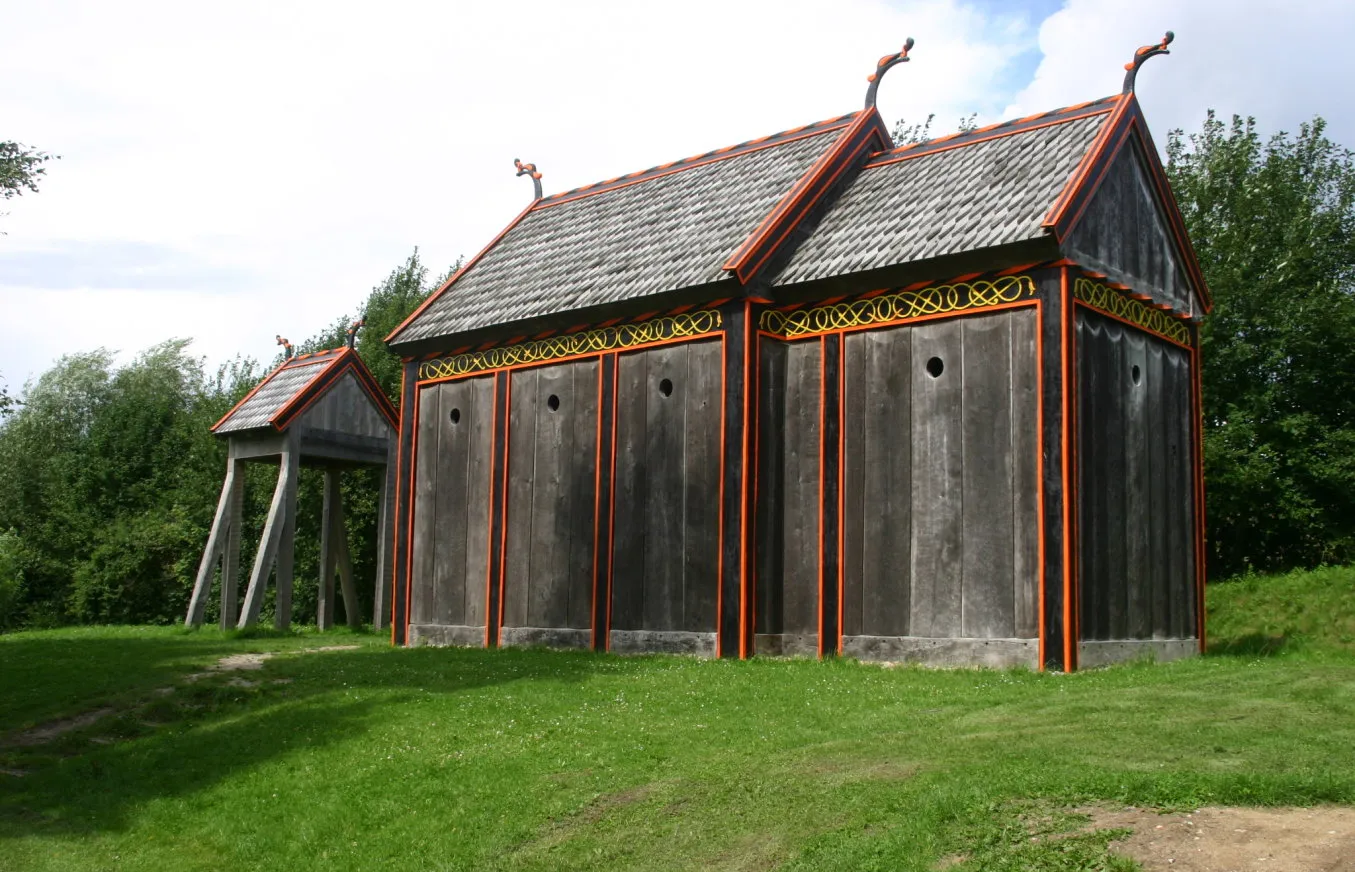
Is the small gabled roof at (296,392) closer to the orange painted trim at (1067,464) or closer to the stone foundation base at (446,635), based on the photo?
the stone foundation base at (446,635)

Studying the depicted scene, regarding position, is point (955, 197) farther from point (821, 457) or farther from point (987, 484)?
point (987, 484)

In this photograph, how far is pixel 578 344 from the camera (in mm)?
18688

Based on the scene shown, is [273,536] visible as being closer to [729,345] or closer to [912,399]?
[729,345]

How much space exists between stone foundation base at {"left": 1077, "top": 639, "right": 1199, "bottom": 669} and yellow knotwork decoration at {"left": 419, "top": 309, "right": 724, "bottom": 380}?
6.25m

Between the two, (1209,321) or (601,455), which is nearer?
(601,455)

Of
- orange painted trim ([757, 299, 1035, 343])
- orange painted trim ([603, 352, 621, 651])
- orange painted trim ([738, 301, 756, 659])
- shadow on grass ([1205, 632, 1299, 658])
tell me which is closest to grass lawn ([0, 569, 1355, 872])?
orange painted trim ([738, 301, 756, 659])

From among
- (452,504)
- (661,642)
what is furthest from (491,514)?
(661,642)

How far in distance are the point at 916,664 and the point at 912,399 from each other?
3187 mm

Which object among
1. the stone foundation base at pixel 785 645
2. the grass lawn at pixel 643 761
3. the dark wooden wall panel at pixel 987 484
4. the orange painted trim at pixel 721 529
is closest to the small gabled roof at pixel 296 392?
the grass lawn at pixel 643 761

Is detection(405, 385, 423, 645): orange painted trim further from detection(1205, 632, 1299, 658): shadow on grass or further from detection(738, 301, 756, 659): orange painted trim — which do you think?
detection(1205, 632, 1299, 658): shadow on grass

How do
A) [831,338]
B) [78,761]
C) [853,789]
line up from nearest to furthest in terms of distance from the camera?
[853,789]
[78,761]
[831,338]

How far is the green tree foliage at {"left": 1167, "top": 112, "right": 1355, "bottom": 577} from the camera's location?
26000 millimetres

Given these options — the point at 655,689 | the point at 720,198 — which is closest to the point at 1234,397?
the point at 720,198

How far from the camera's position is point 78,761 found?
12.0 metres
